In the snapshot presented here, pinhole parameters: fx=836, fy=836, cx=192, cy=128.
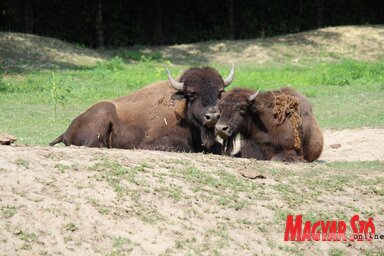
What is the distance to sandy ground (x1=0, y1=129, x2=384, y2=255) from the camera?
738 centimetres

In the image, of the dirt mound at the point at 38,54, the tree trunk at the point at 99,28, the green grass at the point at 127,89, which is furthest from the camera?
the tree trunk at the point at 99,28

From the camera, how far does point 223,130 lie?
11578 mm

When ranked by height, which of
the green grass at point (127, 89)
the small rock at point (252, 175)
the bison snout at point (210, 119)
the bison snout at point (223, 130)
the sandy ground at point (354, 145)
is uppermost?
the bison snout at point (210, 119)

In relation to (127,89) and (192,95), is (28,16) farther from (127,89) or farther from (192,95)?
(192,95)

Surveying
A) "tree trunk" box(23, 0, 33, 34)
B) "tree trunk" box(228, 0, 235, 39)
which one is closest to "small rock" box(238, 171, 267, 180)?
"tree trunk" box(23, 0, 33, 34)

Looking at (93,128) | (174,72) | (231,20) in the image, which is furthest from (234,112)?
(231,20)

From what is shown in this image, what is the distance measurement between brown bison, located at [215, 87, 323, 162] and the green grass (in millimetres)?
3230

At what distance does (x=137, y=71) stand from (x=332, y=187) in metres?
15.3

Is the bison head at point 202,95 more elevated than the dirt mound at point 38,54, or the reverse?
the bison head at point 202,95

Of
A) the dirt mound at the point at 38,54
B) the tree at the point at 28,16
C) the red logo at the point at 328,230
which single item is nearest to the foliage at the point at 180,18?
the tree at the point at 28,16

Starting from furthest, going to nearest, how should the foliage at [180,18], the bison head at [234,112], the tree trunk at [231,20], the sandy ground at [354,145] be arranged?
the tree trunk at [231,20] < the foliage at [180,18] < the sandy ground at [354,145] < the bison head at [234,112]

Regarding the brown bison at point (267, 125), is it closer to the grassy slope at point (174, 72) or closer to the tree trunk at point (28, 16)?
the grassy slope at point (174, 72)

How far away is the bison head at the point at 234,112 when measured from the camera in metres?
11.6

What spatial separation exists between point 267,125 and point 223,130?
29.8 inches
